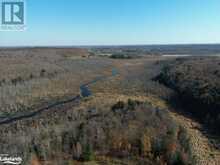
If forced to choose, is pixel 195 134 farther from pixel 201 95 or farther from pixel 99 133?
pixel 201 95

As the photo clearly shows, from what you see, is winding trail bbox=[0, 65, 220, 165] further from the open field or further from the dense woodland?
the dense woodland

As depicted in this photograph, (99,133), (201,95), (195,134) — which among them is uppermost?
(201,95)

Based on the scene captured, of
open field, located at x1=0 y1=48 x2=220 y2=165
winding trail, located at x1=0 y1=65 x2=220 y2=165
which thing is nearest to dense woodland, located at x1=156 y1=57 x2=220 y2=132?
open field, located at x1=0 y1=48 x2=220 y2=165

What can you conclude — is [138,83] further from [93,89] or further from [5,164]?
[5,164]

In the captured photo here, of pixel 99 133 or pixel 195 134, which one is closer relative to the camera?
pixel 99 133

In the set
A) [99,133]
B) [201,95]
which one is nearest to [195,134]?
[99,133]

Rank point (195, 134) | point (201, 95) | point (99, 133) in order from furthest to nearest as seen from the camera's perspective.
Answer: point (201, 95), point (195, 134), point (99, 133)

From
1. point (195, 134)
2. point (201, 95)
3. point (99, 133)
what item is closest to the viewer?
point (99, 133)

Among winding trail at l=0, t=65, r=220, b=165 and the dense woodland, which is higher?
the dense woodland

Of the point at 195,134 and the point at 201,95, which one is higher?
the point at 201,95

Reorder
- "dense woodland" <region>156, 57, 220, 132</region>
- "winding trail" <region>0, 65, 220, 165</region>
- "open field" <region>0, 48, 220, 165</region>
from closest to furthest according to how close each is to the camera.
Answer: "open field" <region>0, 48, 220, 165</region> < "winding trail" <region>0, 65, 220, 165</region> < "dense woodland" <region>156, 57, 220, 132</region>

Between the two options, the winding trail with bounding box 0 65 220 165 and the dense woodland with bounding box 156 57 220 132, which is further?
the dense woodland with bounding box 156 57 220 132
